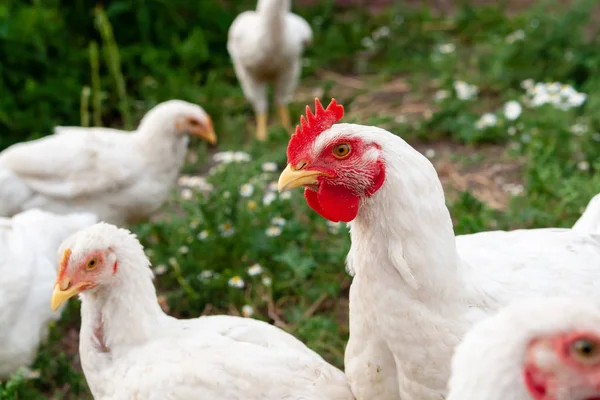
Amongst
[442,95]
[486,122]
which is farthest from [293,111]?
[486,122]

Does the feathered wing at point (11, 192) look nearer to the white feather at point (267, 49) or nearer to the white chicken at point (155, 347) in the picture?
the white chicken at point (155, 347)

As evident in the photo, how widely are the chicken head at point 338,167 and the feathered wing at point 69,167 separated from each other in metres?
2.40

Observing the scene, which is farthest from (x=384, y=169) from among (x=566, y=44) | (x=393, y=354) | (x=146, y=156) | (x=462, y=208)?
(x=566, y=44)

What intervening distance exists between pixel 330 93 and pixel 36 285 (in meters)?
3.88

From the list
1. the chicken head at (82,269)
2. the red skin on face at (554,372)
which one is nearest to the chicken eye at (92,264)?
the chicken head at (82,269)

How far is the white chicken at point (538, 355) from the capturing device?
144 cm

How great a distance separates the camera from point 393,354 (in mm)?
2273

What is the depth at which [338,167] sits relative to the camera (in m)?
2.18

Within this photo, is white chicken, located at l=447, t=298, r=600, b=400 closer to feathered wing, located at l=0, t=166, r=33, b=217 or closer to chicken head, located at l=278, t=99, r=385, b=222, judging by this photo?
chicken head, located at l=278, t=99, r=385, b=222

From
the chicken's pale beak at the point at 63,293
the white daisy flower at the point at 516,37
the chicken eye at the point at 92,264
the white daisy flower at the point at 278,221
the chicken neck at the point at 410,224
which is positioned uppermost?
the chicken neck at the point at 410,224

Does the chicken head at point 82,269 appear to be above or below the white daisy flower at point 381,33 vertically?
above

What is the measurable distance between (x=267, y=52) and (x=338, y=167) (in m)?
3.79

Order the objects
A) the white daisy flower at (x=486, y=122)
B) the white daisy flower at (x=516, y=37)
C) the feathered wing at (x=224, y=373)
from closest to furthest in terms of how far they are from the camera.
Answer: the feathered wing at (x=224, y=373) < the white daisy flower at (x=486, y=122) < the white daisy flower at (x=516, y=37)

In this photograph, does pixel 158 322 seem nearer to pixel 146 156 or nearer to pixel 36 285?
pixel 36 285
